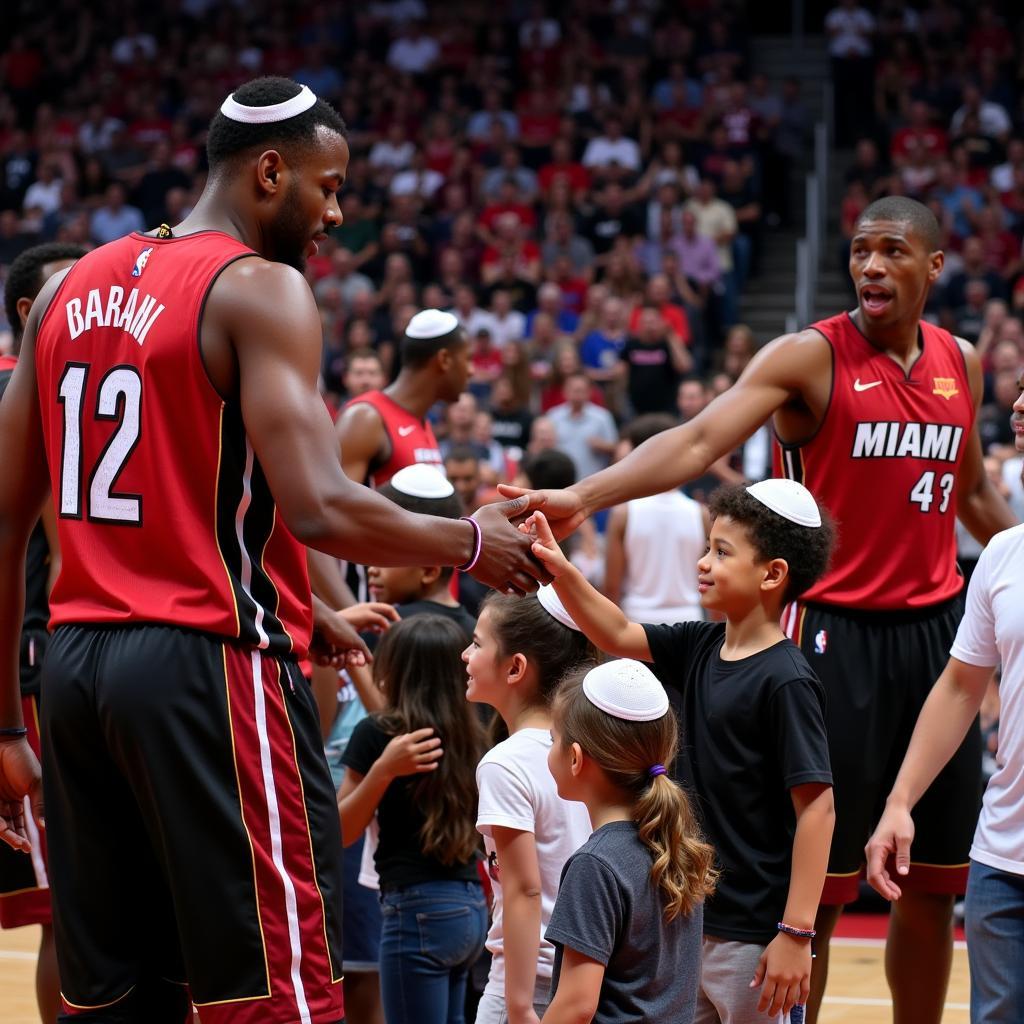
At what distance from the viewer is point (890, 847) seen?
392cm

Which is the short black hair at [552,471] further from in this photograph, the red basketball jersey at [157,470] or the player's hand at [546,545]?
the red basketball jersey at [157,470]

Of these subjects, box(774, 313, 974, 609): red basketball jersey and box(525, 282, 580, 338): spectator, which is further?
box(525, 282, 580, 338): spectator

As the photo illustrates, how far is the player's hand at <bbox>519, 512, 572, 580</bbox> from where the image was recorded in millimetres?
3729

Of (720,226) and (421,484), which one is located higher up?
(421,484)

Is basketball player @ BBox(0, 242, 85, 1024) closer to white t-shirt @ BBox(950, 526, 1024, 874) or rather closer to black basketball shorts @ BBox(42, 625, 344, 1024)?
black basketball shorts @ BBox(42, 625, 344, 1024)

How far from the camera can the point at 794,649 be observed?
3.97 meters

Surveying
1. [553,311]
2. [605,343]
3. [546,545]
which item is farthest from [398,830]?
[553,311]

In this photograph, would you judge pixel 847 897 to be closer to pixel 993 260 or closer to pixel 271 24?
pixel 993 260

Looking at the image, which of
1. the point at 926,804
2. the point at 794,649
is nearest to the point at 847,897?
the point at 926,804

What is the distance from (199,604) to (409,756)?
4.62 feet

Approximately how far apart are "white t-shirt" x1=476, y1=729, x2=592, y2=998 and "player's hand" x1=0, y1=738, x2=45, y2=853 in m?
1.00

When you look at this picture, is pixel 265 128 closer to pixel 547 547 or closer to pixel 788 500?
pixel 547 547

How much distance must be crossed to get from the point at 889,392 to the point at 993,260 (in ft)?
35.0

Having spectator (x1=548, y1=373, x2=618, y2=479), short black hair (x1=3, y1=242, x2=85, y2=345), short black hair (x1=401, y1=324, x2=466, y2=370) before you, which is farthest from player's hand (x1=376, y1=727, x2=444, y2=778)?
spectator (x1=548, y1=373, x2=618, y2=479)
